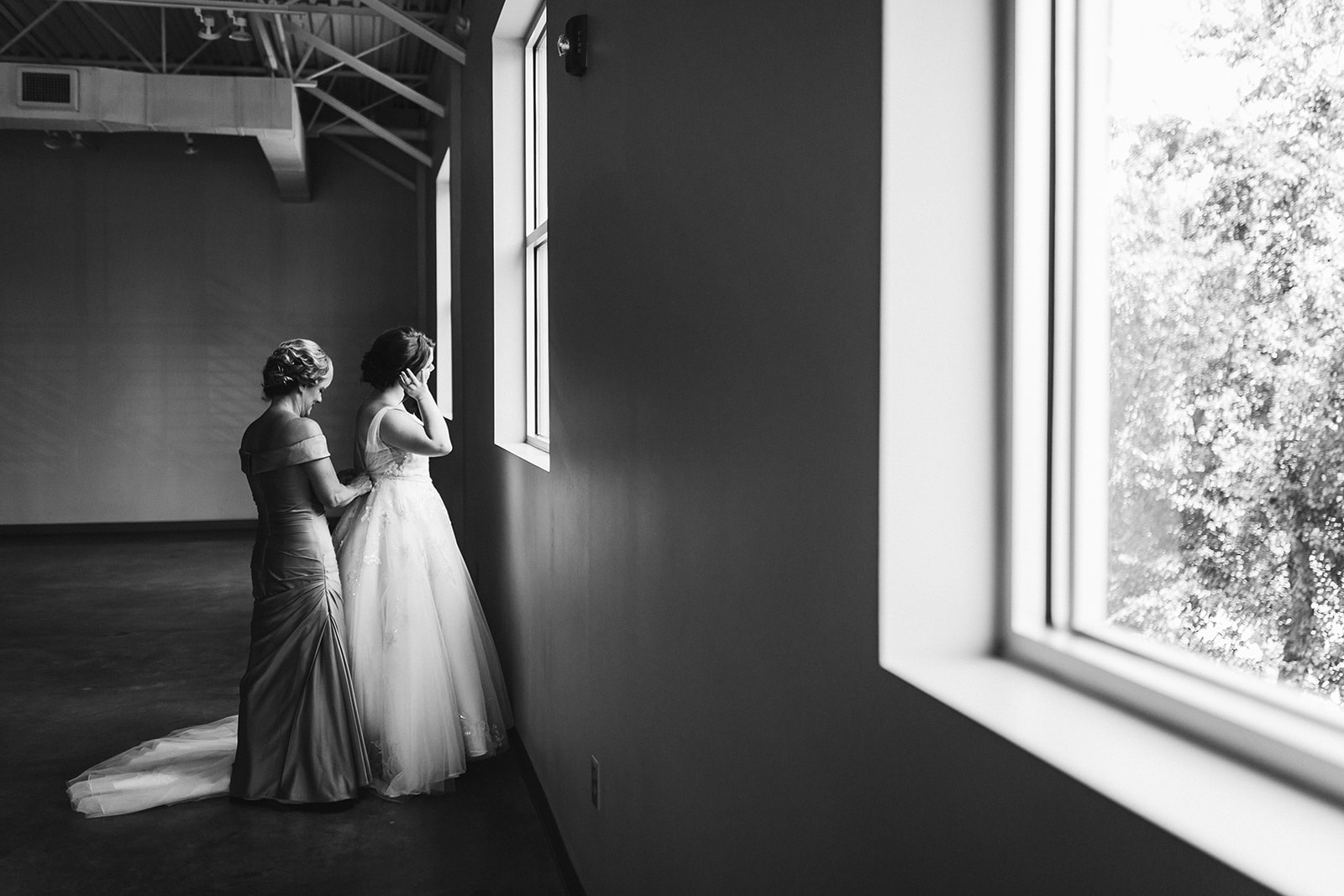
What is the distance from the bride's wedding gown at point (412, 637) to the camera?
3850 mm

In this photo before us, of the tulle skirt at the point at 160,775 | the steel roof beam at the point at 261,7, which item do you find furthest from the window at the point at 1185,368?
the steel roof beam at the point at 261,7

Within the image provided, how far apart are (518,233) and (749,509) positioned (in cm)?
318

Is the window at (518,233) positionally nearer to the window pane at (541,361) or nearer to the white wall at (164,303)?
the window pane at (541,361)

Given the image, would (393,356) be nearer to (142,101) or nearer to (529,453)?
(529,453)

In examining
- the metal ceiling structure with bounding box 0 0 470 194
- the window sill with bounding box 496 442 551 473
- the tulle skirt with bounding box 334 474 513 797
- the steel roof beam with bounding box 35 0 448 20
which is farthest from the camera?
the metal ceiling structure with bounding box 0 0 470 194

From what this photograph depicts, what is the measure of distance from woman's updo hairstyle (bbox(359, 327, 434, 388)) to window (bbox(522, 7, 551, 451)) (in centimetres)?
46

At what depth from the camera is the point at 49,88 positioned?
26.2ft

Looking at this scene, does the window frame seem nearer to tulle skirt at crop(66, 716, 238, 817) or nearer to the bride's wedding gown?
the bride's wedding gown

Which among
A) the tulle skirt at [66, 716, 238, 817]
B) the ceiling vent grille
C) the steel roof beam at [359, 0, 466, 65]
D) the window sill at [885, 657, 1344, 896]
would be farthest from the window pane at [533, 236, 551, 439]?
the ceiling vent grille

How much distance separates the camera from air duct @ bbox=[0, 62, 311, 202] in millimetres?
7969

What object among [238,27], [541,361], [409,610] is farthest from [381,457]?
[238,27]

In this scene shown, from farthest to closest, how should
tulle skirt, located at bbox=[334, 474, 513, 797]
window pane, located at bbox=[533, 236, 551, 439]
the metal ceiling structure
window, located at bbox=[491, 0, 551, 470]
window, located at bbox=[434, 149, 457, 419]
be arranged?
window, located at bbox=[434, 149, 457, 419]
the metal ceiling structure
window, located at bbox=[491, 0, 551, 470]
window pane, located at bbox=[533, 236, 551, 439]
tulle skirt, located at bbox=[334, 474, 513, 797]

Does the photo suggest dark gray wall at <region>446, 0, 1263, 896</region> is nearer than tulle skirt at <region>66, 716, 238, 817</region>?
Yes

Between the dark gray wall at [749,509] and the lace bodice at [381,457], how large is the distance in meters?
1.50
